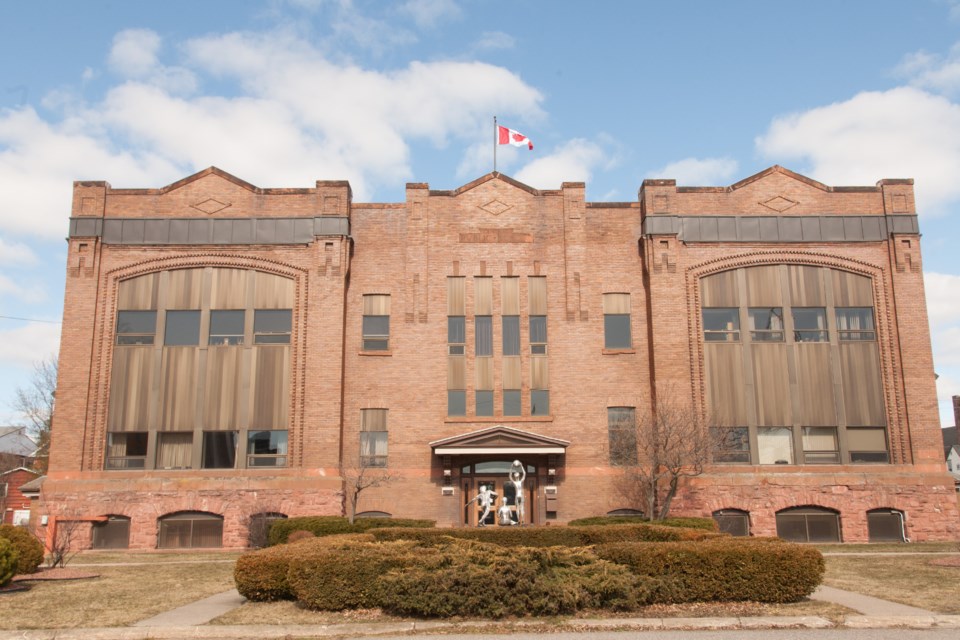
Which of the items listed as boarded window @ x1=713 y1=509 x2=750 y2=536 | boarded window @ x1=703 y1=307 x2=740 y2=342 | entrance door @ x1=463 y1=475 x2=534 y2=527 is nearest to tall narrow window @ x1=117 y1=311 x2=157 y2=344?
entrance door @ x1=463 y1=475 x2=534 y2=527

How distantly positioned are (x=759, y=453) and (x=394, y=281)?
1595 centimetres

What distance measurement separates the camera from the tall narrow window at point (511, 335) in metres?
34.4

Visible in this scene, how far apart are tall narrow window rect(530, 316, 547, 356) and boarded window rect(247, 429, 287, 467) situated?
10.4 meters

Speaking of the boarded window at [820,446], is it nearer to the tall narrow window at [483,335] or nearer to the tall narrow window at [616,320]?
the tall narrow window at [616,320]

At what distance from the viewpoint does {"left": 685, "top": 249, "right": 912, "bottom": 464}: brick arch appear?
33.0 metres

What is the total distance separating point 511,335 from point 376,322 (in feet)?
18.1

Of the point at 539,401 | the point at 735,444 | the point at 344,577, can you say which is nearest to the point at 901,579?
the point at 344,577

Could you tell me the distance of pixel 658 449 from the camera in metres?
31.1

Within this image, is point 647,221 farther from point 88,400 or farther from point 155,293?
point 88,400

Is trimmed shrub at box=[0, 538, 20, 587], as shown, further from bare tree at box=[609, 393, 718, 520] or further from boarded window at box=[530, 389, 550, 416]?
bare tree at box=[609, 393, 718, 520]

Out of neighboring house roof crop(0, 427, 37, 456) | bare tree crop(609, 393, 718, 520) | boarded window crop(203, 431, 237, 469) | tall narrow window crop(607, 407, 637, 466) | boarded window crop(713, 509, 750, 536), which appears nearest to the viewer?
bare tree crop(609, 393, 718, 520)

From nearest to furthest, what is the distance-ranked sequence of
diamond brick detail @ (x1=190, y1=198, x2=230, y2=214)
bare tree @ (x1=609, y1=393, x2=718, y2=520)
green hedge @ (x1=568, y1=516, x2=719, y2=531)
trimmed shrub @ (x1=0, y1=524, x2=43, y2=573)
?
trimmed shrub @ (x1=0, y1=524, x2=43, y2=573) < green hedge @ (x1=568, y1=516, x2=719, y2=531) < bare tree @ (x1=609, y1=393, x2=718, y2=520) < diamond brick detail @ (x1=190, y1=198, x2=230, y2=214)

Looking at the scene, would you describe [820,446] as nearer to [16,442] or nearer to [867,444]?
[867,444]

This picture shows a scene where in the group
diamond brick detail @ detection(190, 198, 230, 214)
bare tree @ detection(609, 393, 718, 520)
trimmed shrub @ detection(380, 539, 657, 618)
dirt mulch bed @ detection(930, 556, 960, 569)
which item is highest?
diamond brick detail @ detection(190, 198, 230, 214)
